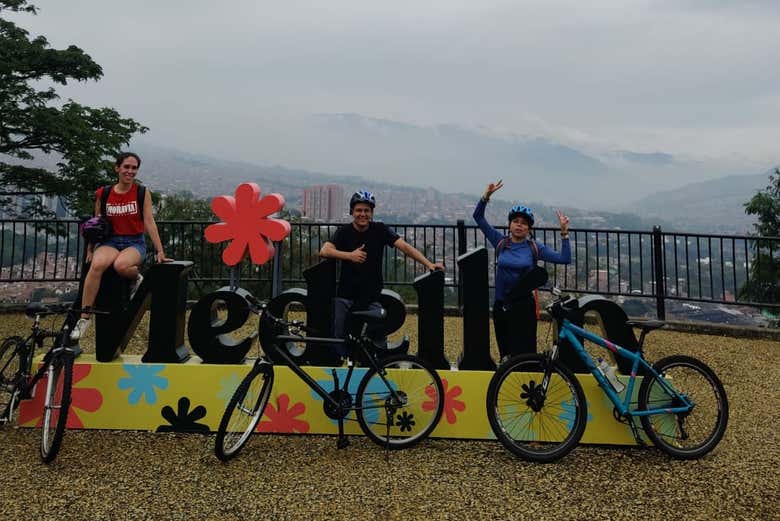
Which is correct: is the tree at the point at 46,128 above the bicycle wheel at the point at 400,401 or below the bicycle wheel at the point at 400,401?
above

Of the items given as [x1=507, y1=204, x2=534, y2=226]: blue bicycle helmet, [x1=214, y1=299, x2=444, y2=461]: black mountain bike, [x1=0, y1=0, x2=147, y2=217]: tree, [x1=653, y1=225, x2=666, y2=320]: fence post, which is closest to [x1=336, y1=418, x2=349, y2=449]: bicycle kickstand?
[x1=214, y1=299, x2=444, y2=461]: black mountain bike

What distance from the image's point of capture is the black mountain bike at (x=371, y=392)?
11.6 ft

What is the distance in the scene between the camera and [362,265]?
13.0 ft

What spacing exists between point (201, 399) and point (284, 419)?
29.5 inches

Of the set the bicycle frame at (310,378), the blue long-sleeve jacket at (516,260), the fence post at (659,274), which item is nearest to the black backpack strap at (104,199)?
the bicycle frame at (310,378)

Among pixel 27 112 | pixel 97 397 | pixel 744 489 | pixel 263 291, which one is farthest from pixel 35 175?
pixel 744 489

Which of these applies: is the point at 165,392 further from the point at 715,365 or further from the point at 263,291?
the point at 263,291

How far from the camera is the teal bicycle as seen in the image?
11.3 ft

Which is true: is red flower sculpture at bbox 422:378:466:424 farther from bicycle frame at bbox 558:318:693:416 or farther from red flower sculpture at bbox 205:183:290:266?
red flower sculpture at bbox 205:183:290:266

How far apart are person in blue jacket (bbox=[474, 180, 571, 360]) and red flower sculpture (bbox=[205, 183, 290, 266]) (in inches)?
77.7

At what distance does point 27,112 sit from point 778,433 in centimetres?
1657

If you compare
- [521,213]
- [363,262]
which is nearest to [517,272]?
[521,213]

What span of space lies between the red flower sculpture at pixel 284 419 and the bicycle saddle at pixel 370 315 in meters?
0.98

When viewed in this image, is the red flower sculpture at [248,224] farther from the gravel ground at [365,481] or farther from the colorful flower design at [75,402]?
the gravel ground at [365,481]
